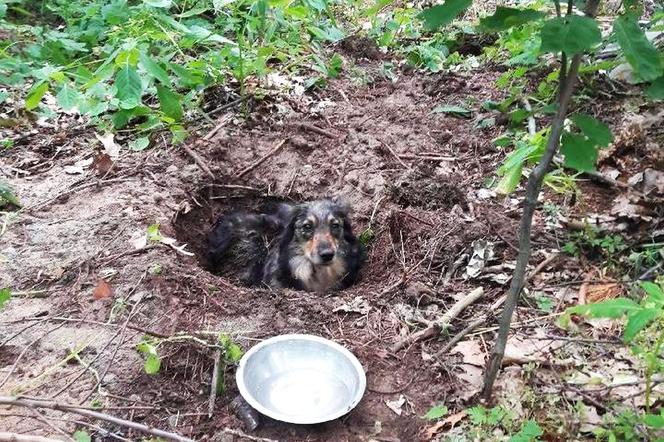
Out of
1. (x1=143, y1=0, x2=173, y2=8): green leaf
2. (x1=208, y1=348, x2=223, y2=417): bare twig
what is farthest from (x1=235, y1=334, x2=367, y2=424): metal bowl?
(x1=143, y1=0, x2=173, y2=8): green leaf

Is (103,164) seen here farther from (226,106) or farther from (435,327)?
(435,327)

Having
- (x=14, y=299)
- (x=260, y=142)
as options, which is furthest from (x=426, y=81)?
(x=14, y=299)

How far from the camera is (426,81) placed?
257 inches

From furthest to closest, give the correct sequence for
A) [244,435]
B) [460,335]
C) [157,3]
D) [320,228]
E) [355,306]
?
[320,228] < [157,3] < [355,306] < [460,335] < [244,435]

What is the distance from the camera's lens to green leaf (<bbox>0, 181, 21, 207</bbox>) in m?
4.39

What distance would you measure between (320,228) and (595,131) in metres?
2.76

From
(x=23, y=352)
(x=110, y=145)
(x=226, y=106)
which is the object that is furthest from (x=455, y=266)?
(x=110, y=145)

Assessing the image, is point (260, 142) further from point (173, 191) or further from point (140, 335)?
point (140, 335)

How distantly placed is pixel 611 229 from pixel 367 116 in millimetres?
2925

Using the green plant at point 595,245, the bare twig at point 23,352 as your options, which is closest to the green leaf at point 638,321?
the green plant at point 595,245

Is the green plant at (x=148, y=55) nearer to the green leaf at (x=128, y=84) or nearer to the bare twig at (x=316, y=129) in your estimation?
the green leaf at (x=128, y=84)

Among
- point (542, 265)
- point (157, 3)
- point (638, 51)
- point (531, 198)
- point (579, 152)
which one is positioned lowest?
point (542, 265)

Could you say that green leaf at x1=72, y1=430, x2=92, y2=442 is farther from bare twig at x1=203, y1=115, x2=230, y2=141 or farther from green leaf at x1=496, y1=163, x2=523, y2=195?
bare twig at x1=203, y1=115, x2=230, y2=141

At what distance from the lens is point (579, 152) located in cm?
209
